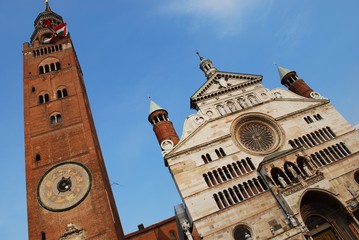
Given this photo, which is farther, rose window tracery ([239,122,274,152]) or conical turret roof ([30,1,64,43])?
conical turret roof ([30,1,64,43])

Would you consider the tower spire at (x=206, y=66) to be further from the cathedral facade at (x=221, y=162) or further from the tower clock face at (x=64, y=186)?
the tower clock face at (x=64, y=186)

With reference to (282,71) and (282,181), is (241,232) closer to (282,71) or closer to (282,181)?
(282,181)

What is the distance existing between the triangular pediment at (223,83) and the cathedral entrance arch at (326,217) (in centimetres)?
1276

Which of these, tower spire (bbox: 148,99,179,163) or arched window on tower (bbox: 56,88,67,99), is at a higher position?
arched window on tower (bbox: 56,88,67,99)

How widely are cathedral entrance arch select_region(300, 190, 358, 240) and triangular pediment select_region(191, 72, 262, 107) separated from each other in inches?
502

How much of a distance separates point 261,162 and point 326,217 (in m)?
6.63

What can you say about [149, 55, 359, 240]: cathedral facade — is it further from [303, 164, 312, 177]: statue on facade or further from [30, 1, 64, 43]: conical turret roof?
[30, 1, 64, 43]: conical turret roof

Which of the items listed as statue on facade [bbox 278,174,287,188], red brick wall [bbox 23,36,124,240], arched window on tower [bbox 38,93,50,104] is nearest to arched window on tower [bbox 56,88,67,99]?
red brick wall [bbox 23,36,124,240]

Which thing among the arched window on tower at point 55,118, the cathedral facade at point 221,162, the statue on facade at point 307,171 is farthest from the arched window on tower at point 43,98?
the statue on facade at point 307,171

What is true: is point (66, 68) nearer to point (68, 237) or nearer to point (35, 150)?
point (35, 150)

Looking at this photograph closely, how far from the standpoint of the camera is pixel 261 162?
24.8 m

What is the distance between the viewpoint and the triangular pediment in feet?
102

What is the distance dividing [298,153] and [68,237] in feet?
61.3

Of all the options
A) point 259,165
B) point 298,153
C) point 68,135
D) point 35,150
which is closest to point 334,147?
Answer: point 298,153
